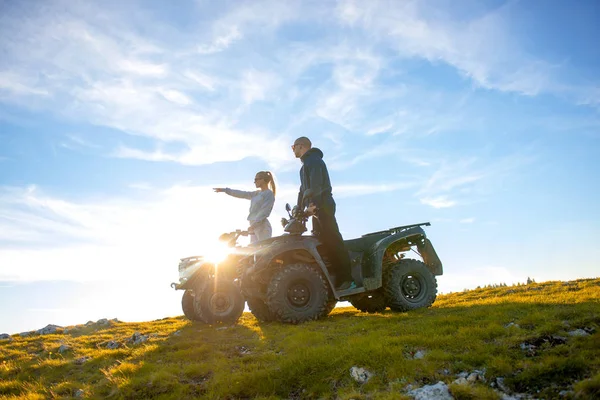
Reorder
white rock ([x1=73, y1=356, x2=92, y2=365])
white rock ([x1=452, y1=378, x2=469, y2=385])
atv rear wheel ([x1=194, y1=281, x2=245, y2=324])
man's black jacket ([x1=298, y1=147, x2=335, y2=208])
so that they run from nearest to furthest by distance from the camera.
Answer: white rock ([x1=452, y1=378, x2=469, y2=385]), white rock ([x1=73, y1=356, x2=92, y2=365]), man's black jacket ([x1=298, y1=147, x2=335, y2=208]), atv rear wheel ([x1=194, y1=281, x2=245, y2=324])

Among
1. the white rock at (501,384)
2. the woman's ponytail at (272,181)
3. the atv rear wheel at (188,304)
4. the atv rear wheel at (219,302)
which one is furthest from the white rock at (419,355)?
the atv rear wheel at (188,304)

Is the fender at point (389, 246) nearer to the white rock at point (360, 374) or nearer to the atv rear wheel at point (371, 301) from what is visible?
the atv rear wheel at point (371, 301)

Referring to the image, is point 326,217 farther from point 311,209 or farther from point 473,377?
point 473,377

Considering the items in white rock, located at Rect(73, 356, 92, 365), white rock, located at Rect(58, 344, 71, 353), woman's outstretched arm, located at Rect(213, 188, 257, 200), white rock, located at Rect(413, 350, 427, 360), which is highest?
woman's outstretched arm, located at Rect(213, 188, 257, 200)

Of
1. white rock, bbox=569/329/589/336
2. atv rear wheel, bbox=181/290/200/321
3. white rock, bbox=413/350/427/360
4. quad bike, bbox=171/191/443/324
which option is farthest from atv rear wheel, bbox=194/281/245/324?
Result: white rock, bbox=569/329/589/336

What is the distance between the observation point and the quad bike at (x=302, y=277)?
9.53 metres

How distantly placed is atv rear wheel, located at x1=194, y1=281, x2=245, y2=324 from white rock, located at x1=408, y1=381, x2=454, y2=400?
6191mm

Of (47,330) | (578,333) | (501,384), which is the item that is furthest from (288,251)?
(47,330)

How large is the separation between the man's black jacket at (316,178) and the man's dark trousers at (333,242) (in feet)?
0.49

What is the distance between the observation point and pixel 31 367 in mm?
9016

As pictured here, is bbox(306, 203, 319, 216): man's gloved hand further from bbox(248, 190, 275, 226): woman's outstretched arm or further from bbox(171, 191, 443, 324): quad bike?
bbox(248, 190, 275, 226): woman's outstretched arm

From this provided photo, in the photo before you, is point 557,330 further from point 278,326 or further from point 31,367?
point 31,367

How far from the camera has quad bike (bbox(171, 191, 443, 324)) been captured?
953cm

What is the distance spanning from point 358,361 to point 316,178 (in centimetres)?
443
